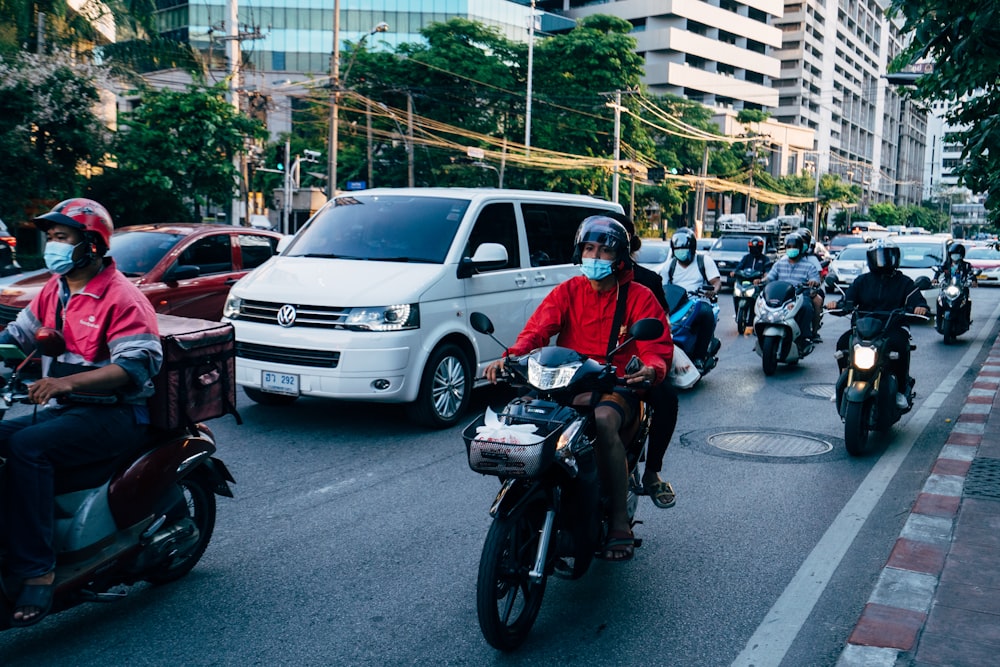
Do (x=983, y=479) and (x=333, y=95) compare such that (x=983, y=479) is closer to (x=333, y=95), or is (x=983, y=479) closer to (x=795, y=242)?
(x=795, y=242)

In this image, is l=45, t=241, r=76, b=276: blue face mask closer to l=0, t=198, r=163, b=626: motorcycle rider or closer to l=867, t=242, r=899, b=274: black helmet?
l=0, t=198, r=163, b=626: motorcycle rider

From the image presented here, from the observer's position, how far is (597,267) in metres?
4.32

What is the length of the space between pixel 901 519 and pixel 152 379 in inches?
172

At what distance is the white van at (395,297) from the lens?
293 inches

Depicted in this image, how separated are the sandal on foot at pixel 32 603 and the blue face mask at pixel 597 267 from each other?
256 centimetres

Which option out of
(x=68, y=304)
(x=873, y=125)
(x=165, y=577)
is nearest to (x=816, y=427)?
(x=165, y=577)

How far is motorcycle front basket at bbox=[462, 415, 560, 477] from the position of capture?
3.60 m

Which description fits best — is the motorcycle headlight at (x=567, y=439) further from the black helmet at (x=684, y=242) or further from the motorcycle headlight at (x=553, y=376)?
the black helmet at (x=684, y=242)

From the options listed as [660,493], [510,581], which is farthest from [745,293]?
[510,581]

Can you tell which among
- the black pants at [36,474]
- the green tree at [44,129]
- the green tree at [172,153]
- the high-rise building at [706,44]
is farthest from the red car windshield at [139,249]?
the high-rise building at [706,44]

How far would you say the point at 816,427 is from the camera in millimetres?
8508

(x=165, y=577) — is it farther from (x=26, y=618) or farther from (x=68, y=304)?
(x=68, y=304)

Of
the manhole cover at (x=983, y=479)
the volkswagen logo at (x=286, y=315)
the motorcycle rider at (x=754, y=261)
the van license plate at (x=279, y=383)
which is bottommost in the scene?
the manhole cover at (x=983, y=479)

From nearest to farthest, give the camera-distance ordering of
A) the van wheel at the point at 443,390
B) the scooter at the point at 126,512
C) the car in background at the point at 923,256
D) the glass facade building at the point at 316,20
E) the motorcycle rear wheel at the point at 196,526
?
the scooter at the point at 126,512
the motorcycle rear wheel at the point at 196,526
the van wheel at the point at 443,390
the car in background at the point at 923,256
the glass facade building at the point at 316,20
